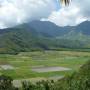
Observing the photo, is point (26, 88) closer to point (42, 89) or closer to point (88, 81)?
point (42, 89)

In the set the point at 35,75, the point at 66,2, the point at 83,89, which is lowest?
the point at 83,89

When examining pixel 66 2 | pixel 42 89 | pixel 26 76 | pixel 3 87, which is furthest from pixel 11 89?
pixel 26 76

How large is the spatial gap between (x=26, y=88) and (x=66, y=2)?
97.0 feet

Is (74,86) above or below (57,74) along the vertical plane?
below

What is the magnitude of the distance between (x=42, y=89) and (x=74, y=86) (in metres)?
9.11

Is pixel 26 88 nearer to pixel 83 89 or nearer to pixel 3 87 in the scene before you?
pixel 3 87

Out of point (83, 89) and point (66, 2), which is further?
point (83, 89)

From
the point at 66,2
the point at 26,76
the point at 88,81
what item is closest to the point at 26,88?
the point at 88,81

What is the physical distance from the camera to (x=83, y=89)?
74.6 feet

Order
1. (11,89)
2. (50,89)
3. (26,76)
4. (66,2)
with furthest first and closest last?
(26,76), (11,89), (50,89), (66,2)

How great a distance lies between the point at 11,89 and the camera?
42.7 metres

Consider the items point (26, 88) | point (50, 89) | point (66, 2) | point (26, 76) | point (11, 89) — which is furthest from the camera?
point (26, 76)

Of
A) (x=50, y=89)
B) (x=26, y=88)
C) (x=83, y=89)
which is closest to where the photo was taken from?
(x=83, y=89)

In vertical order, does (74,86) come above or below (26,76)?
below
